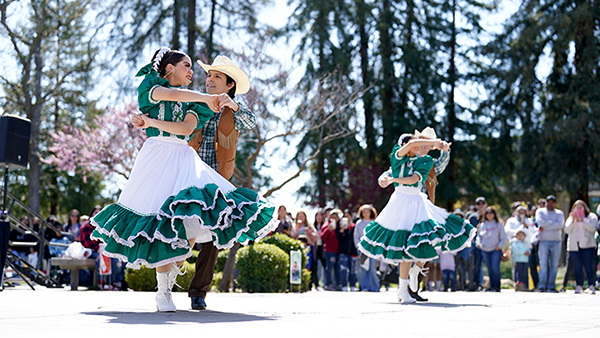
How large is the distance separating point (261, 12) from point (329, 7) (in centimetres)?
287

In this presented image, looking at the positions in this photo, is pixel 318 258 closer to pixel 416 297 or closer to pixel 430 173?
pixel 430 173

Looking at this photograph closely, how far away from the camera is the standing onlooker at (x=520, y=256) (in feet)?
45.3

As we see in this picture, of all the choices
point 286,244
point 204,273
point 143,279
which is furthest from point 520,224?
point 204,273

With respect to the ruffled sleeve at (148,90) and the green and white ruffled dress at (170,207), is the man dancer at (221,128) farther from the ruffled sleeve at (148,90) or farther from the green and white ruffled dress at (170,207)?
the ruffled sleeve at (148,90)

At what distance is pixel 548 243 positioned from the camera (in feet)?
42.9

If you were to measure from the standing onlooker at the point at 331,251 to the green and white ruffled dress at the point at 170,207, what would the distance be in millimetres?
9484

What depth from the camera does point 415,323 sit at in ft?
13.8

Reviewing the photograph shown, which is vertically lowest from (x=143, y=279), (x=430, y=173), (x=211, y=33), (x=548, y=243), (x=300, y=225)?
(x=143, y=279)

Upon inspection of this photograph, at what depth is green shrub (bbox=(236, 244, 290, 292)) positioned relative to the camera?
436 inches

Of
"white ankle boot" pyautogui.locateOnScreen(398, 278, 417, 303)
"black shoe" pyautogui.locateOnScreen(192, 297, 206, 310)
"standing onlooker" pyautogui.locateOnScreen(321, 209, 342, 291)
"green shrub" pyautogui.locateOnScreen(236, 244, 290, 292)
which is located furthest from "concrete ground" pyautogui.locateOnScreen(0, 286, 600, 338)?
"standing onlooker" pyautogui.locateOnScreen(321, 209, 342, 291)

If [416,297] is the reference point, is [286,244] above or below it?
above

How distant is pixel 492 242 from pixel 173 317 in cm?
1020

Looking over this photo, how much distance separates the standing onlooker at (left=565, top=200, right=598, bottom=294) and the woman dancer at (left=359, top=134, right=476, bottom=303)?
5970mm

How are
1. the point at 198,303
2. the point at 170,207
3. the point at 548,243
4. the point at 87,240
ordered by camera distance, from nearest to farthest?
the point at 170,207 < the point at 198,303 < the point at 87,240 < the point at 548,243
